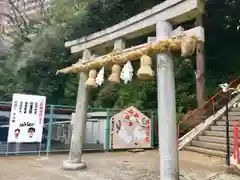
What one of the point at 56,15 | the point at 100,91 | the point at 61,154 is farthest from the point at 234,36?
the point at 61,154

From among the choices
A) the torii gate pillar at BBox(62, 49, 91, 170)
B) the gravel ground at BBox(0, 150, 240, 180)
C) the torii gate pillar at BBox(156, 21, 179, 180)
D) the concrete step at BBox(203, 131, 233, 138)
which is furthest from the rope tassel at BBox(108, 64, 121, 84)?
the concrete step at BBox(203, 131, 233, 138)

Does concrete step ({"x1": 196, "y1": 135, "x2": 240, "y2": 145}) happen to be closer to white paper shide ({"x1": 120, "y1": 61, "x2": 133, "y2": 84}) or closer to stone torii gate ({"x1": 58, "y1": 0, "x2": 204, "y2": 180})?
stone torii gate ({"x1": 58, "y1": 0, "x2": 204, "y2": 180})

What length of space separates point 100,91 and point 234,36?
A: 816 centimetres

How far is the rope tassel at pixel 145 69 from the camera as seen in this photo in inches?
177

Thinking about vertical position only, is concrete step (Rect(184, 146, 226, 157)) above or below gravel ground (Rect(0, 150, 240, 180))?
above

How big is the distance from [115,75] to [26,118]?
418cm

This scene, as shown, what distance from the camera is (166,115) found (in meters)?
4.36

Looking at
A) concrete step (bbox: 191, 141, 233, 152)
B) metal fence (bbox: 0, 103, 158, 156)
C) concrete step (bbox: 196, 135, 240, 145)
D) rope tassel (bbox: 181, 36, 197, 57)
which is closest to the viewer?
rope tassel (bbox: 181, 36, 197, 57)

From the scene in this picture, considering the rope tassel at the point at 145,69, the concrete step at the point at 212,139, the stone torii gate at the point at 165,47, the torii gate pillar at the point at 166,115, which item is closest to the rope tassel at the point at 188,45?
the stone torii gate at the point at 165,47

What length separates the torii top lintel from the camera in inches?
168

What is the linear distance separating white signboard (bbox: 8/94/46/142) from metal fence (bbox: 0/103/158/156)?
0.44 meters

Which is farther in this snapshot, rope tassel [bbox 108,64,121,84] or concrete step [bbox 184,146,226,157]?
concrete step [bbox 184,146,226,157]

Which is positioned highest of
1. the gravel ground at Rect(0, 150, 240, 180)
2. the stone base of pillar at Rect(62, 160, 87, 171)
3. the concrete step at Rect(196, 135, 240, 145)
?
the concrete step at Rect(196, 135, 240, 145)

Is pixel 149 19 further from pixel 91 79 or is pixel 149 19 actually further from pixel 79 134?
pixel 79 134
